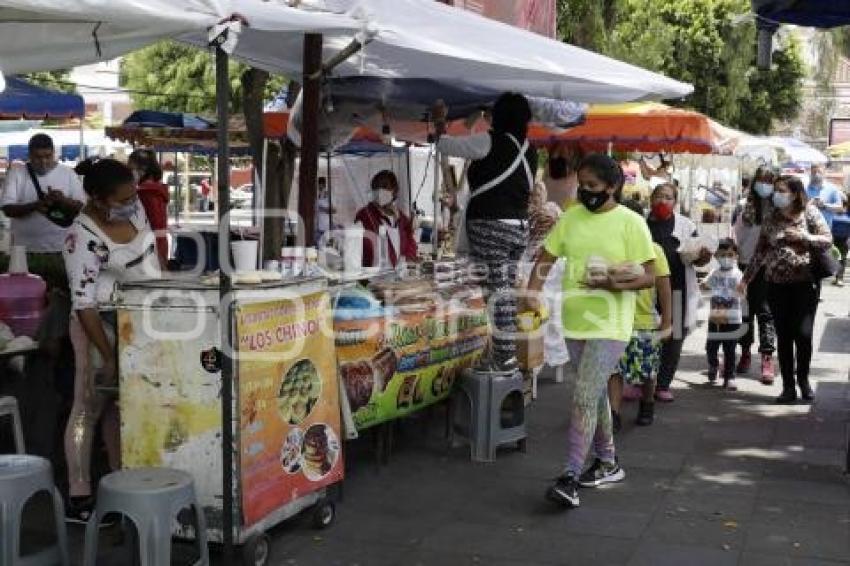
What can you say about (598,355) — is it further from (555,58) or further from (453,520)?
(555,58)

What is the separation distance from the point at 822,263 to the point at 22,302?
5591 mm

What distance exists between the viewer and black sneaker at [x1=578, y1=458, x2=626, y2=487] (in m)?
5.88

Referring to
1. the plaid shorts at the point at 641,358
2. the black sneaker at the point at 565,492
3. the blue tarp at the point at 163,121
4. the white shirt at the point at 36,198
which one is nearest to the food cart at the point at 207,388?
the black sneaker at the point at 565,492

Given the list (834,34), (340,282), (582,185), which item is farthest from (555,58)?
(834,34)

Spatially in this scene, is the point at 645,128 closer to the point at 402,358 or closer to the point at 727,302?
the point at 727,302

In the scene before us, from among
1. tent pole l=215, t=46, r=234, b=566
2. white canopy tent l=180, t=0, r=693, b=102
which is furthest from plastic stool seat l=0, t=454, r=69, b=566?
white canopy tent l=180, t=0, r=693, b=102

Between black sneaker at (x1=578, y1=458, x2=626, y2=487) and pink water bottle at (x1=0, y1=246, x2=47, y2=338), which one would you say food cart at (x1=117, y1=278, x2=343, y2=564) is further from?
black sneaker at (x1=578, y1=458, x2=626, y2=487)

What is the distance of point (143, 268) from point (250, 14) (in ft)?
5.04

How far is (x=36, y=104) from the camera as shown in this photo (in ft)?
42.2

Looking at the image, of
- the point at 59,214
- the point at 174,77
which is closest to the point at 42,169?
the point at 59,214

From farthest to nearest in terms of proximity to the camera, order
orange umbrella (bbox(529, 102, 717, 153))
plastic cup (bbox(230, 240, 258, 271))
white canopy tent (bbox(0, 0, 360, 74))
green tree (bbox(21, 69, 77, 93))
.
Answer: green tree (bbox(21, 69, 77, 93)) → orange umbrella (bbox(529, 102, 717, 153)) → plastic cup (bbox(230, 240, 258, 271)) → white canopy tent (bbox(0, 0, 360, 74))

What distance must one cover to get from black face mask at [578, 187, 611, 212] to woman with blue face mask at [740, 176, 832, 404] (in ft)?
9.77

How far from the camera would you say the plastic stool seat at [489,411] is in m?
6.37

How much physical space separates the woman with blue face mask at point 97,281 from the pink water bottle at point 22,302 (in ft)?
1.57
